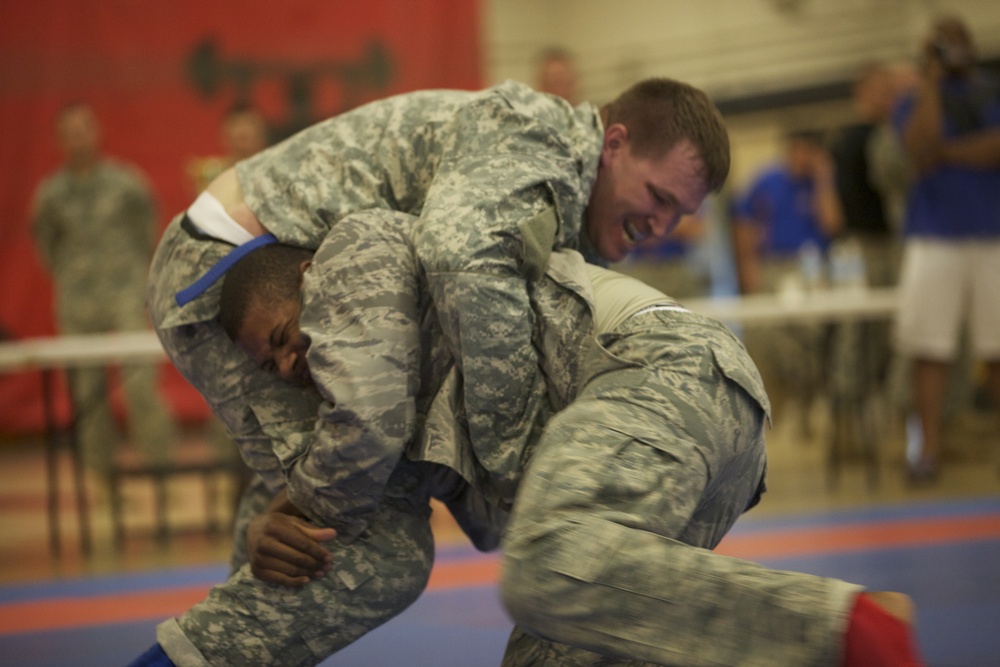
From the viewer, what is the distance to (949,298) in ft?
15.9

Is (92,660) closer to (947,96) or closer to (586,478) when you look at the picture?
(586,478)

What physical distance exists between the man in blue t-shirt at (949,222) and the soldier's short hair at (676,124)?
321 cm

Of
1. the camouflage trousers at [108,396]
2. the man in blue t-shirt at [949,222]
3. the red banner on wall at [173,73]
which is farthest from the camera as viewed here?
the red banner on wall at [173,73]

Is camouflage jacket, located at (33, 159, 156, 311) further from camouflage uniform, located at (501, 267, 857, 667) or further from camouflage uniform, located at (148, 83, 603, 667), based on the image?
camouflage uniform, located at (501, 267, 857, 667)

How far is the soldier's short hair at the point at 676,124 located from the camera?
194 cm

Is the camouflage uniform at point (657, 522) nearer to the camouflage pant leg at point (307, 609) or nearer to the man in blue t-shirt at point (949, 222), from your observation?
the camouflage pant leg at point (307, 609)

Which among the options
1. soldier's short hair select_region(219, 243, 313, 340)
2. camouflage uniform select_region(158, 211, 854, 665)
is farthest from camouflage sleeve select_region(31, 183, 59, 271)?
camouflage uniform select_region(158, 211, 854, 665)

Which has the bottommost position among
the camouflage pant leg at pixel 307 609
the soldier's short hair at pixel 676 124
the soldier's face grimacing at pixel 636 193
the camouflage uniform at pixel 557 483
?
the camouflage pant leg at pixel 307 609

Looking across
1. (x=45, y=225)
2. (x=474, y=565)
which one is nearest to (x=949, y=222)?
(x=474, y=565)

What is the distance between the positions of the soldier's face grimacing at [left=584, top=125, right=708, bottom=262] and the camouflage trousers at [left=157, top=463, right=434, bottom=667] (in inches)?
22.9

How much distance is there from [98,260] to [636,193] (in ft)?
13.8

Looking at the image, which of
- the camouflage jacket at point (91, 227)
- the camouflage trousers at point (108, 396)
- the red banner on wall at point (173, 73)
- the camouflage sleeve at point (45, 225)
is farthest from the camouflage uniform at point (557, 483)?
the red banner on wall at point (173, 73)

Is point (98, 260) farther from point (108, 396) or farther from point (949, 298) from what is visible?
point (949, 298)

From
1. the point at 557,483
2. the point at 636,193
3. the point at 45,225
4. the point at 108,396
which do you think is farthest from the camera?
the point at 45,225
